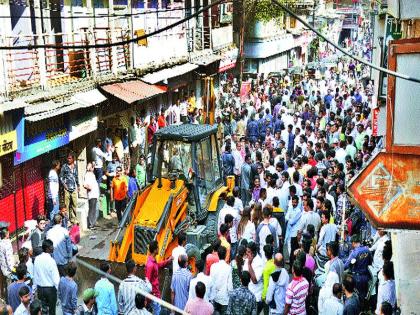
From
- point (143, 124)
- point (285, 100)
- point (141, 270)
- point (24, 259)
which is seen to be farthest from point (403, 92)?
point (285, 100)

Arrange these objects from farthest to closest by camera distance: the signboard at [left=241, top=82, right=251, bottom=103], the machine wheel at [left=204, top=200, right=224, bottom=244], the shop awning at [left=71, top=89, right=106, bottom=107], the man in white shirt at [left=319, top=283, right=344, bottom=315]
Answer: the signboard at [left=241, top=82, right=251, bottom=103] < the shop awning at [left=71, top=89, right=106, bottom=107] < the machine wheel at [left=204, top=200, right=224, bottom=244] < the man in white shirt at [left=319, top=283, right=344, bottom=315]

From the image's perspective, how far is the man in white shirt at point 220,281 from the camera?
8562 millimetres

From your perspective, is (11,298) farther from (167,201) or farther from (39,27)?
(39,27)

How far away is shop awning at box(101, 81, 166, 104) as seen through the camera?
16.7m

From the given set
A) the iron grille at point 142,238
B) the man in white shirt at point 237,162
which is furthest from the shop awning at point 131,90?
the iron grille at point 142,238

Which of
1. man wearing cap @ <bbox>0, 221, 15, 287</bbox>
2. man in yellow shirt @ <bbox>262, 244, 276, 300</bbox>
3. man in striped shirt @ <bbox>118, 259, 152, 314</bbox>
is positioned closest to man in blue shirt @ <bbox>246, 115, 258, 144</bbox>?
man wearing cap @ <bbox>0, 221, 15, 287</bbox>

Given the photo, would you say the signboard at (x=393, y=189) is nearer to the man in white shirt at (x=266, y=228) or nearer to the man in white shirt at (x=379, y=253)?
the man in white shirt at (x=379, y=253)

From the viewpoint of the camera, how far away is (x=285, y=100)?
24.8 metres

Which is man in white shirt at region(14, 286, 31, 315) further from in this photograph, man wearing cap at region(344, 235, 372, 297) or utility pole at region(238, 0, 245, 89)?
utility pole at region(238, 0, 245, 89)

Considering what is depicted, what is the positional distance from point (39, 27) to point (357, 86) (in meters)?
19.5

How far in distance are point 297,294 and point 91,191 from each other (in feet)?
23.9

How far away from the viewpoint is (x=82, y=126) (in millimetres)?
15531

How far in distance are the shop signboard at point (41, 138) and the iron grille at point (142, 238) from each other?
146 inches

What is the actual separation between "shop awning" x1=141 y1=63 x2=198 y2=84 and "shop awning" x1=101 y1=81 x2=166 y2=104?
26 centimetres
